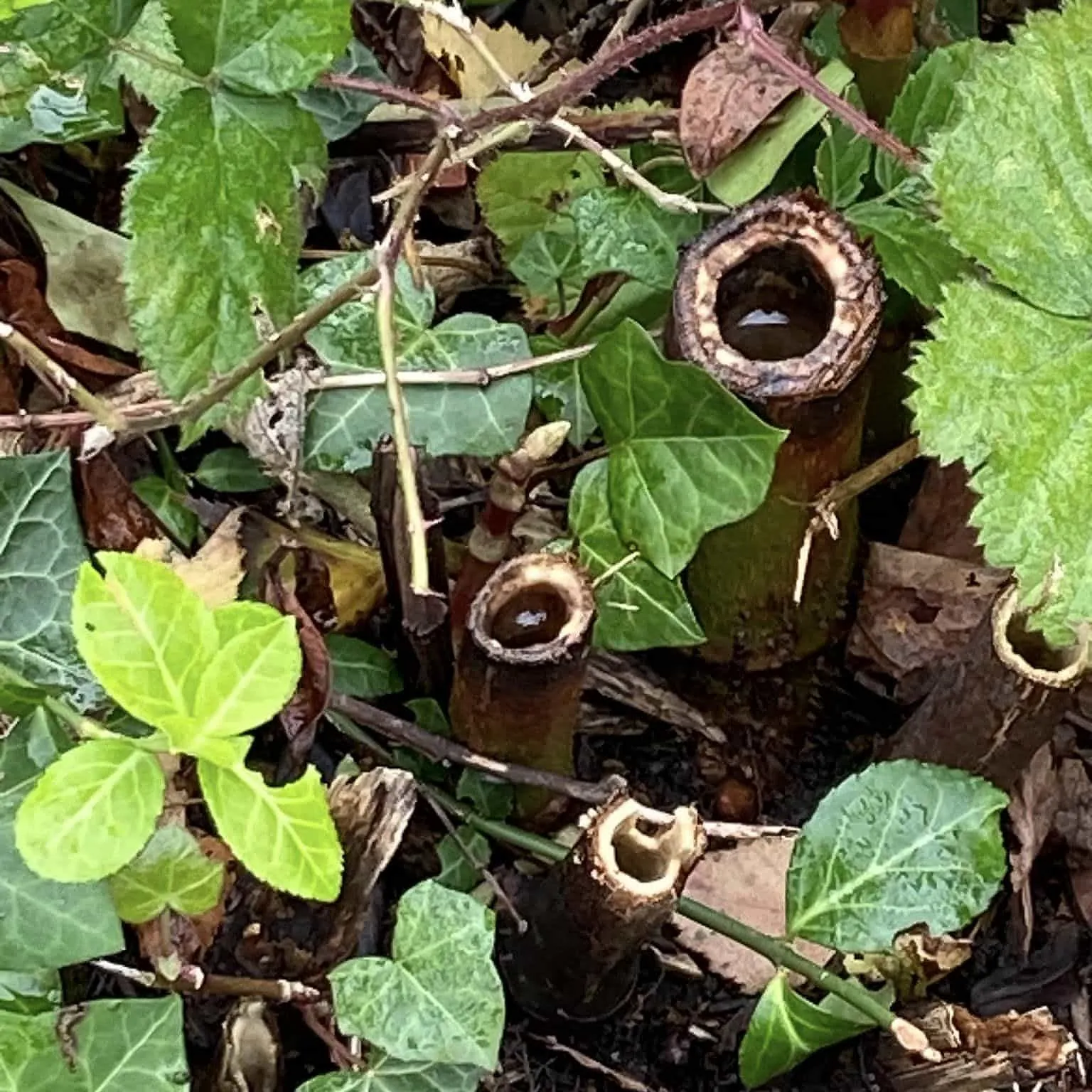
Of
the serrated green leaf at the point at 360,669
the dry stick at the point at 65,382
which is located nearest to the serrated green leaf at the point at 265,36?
the dry stick at the point at 65,382

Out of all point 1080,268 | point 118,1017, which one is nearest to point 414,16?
point 1080,268

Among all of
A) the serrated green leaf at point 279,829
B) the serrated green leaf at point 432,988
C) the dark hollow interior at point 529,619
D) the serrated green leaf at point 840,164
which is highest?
the serrated green leaf at point 840,164

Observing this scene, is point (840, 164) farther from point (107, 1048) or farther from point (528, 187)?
point (107, 1048)

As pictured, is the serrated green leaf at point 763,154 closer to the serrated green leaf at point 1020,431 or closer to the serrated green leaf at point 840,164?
the serrated green leaf at point 840,164

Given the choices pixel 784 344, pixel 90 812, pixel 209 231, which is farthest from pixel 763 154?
pixel 90 812

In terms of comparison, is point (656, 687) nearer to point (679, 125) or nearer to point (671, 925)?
point (671, 925)
